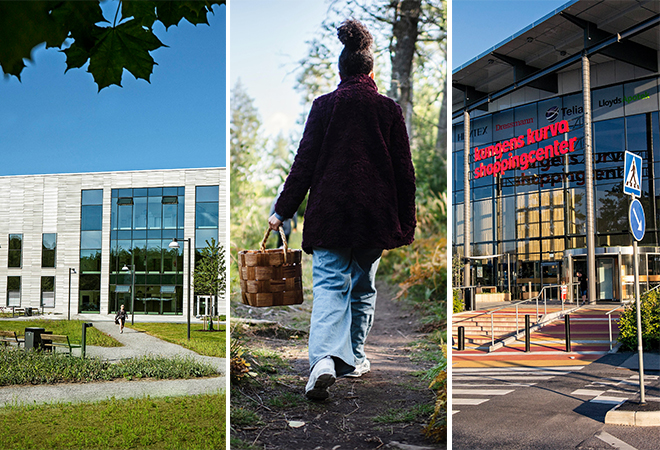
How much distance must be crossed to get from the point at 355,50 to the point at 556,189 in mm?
7944

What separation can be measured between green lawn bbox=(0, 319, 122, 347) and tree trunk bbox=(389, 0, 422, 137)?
3.63 meters

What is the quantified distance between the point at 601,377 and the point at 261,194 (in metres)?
5.19

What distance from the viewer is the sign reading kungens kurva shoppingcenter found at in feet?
32.3

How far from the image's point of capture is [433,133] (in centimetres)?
362

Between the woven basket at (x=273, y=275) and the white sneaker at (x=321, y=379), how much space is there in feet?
1.76

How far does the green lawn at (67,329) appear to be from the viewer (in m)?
4.80

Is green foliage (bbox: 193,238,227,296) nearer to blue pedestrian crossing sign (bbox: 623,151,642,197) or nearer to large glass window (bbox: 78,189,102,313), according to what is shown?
large glass window (bbox: 78,189,102,313)

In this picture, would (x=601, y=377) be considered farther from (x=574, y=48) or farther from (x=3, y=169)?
(x=3, y=169)

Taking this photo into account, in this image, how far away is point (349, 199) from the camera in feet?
10.9

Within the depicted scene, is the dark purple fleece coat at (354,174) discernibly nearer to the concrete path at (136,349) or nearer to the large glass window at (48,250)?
the concrete path at (136,349)

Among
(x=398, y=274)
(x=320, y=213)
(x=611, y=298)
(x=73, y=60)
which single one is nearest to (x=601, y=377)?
(x=611, y=298)

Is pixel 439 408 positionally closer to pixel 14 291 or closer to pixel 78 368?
pixel 78 368

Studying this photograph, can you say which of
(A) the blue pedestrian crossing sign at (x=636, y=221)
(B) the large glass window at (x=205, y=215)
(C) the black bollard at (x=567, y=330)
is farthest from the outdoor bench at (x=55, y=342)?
(C) the black bollard at (x=567, y=330)

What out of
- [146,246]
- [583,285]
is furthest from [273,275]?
[583,285]
